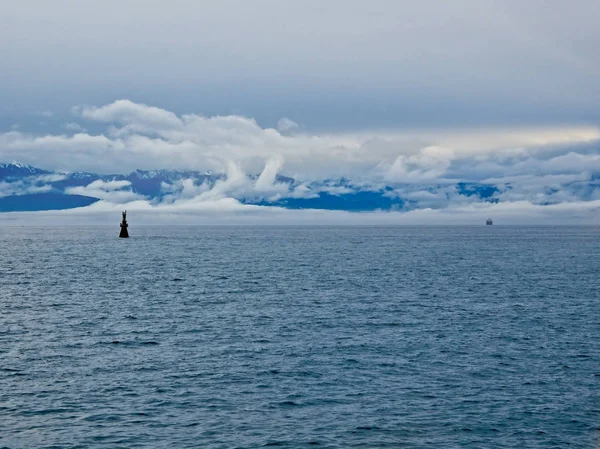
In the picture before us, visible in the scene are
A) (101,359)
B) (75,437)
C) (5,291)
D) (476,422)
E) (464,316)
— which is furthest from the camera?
(5,291)

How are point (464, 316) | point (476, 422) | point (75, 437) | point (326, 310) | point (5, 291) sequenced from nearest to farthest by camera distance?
1. point (75, 437)
2. point (476, 422)
3. point (464, 316)
4. point (326, 310)
5. point (5, 291)

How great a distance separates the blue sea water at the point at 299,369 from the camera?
114ft

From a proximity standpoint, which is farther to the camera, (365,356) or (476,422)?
(365,356)

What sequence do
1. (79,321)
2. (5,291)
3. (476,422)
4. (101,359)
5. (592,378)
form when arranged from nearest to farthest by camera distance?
(476,422), (592,378), (101,359), (79,321), (5,291)

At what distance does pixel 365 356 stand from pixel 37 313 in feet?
126

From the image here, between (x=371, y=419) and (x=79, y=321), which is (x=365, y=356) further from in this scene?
(x=79, y=321)

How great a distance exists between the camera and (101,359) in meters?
50.5

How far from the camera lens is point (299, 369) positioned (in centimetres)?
4747

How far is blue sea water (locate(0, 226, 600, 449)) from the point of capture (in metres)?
34.8

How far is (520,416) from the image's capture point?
37.4 meters

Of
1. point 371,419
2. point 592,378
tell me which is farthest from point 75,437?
point 592,378

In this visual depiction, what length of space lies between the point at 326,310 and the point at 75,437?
151ft

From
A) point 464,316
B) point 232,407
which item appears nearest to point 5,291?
point 464,316

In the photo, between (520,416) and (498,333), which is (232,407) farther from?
(498,333)
